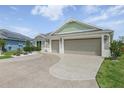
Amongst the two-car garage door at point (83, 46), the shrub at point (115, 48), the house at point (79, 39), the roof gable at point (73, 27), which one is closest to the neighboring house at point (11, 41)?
the house at point (79, 39)

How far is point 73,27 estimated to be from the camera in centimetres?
1823

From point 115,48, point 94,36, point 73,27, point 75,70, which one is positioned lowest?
point 75,70

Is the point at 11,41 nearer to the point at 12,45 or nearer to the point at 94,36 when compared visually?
the point at 12,45

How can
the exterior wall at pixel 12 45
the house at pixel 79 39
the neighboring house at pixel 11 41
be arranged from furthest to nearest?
1. the exterior wall at pixel 12 45
2. the neighboring house at pixel 11 41
3. the house at pixel 79 39

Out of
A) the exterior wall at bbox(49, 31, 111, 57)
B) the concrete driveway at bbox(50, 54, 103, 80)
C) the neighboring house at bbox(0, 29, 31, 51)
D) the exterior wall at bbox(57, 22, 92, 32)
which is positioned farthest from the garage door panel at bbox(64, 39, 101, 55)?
the neighboring house at bbox(0, 29, 31, 51)

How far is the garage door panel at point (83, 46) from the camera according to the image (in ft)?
49.1

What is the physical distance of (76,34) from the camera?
1681 cm

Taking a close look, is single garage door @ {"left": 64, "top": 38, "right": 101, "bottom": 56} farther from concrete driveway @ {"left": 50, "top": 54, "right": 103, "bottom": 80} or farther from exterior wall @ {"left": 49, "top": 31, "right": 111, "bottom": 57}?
concrete driveway @ {"left": 50, "top": 54, "right": 103, "bottom": 80}

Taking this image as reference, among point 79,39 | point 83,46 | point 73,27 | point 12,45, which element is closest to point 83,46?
point 83,46

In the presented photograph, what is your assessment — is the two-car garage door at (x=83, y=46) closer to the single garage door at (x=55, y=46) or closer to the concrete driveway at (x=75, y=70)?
the single garage door at (x=55, y=46)

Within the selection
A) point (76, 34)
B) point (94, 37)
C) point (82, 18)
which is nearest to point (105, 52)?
point (94, 37)
